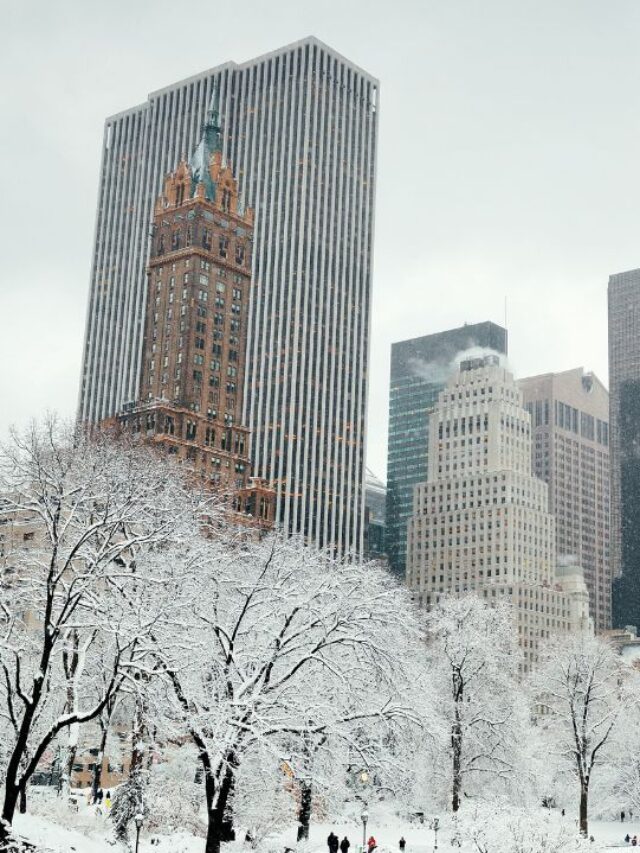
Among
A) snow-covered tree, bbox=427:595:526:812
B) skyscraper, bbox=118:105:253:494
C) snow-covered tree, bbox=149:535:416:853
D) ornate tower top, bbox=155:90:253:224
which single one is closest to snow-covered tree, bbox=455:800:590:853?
snow-covered tree, bbox=149:535:416:853

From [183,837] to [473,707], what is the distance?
2885 centimetres

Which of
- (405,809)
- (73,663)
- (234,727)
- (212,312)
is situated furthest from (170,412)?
(234,727)

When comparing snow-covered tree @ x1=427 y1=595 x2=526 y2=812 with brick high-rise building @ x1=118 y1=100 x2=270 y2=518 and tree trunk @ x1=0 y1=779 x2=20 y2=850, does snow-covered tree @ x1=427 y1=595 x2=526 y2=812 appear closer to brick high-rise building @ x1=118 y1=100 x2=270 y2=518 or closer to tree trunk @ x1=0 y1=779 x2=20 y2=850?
tree trunk @ x1=0 y1=779 x2=20 y2=850

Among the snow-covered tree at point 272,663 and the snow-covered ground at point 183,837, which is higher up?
the snow-covered tree at point 272,663

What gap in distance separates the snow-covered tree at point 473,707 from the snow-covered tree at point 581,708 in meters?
5.13

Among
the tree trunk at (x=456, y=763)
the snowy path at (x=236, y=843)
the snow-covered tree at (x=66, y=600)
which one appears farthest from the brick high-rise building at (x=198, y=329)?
the snow-covered tree at (x=66, y=600)

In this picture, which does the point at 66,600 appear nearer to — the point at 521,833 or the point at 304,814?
the point at 521,833

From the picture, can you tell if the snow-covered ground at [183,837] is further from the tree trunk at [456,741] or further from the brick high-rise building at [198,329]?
the brick high-rise building at [198,329]

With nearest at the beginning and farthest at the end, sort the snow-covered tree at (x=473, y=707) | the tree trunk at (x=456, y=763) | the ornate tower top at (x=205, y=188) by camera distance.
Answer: the tree trunk at (x=456, y=763) < the snow-covered tree at (x=473, y=707) < the ornate tower top at (x=205, y=188)

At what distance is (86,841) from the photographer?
140 feet

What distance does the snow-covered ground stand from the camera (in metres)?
41.5

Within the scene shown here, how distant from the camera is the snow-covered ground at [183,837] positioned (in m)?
41.5

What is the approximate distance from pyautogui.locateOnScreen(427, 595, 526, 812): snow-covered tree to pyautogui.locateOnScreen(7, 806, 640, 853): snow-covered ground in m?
5.18

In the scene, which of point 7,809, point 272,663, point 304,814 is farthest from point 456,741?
point 7,809
